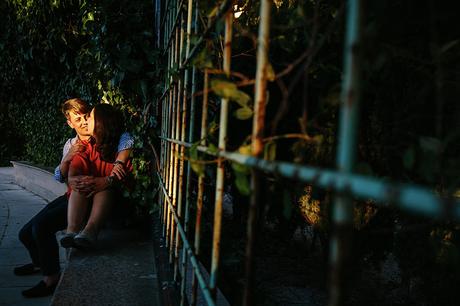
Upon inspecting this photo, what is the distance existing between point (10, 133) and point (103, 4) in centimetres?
1085

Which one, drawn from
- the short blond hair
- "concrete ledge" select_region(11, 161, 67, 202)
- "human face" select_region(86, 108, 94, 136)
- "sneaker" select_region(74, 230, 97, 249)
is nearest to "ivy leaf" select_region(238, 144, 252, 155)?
"sneaker" select_region(74, 230, 97, 249)

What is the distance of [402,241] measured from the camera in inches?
81.0

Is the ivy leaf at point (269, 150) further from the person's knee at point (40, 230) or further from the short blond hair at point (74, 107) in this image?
the short blond hair at point (74, 107)

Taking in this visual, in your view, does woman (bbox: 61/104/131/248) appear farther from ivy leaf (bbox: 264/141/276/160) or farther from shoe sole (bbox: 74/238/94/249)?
ivy leaf (bbox: 264/141/276/160)

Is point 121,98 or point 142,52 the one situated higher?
point 142,52

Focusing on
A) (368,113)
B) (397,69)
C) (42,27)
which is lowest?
(368,113)

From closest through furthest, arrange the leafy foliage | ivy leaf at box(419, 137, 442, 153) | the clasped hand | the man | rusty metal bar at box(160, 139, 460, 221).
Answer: rusty metal bar at box(160, 139, 460, 221) < ivy leaf at box(419, 137, 442, 153) < the man < the clasped hand < the leafy foliage

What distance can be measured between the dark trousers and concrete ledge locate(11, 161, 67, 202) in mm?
2785

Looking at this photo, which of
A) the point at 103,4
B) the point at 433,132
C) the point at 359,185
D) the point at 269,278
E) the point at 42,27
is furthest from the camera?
the point at 42,27

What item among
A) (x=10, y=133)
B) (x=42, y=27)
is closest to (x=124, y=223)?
(x=42, y=27)

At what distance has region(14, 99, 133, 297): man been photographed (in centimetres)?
345

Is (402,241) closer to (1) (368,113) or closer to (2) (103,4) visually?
(1) (368,113)

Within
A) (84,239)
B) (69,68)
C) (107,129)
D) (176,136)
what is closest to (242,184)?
(176,136)

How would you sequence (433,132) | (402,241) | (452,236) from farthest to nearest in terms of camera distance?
(402,241), (452,236), (433,132)
